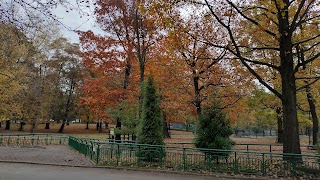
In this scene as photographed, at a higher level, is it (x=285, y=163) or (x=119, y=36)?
(x=119, y=36)

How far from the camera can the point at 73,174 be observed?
10.0 m

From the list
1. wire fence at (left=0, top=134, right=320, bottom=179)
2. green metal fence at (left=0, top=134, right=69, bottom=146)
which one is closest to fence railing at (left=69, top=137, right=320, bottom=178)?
wire fence at (left=0, top=134, right=320, bottom=179)

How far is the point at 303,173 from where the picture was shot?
9.73 meters

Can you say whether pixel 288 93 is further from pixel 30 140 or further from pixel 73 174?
pixel 30 140

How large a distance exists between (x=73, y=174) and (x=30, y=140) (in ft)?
48.6

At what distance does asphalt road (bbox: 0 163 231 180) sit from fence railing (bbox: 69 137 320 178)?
89 centimetres

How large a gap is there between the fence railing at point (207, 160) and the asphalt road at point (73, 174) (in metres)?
0.89

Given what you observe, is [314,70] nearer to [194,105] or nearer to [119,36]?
[194,105]

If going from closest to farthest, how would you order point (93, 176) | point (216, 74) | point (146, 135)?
point (93, 176) → point (146, 135) → point (216, 74)

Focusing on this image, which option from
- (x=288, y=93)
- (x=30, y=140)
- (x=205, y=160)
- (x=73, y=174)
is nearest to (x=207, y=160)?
(x=205, y=160)

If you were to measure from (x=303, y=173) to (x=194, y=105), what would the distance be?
10023 millimetres

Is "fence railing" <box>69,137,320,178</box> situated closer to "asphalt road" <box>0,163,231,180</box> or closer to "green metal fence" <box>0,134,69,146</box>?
"asphalt road" <box>0,163,231,180</box>

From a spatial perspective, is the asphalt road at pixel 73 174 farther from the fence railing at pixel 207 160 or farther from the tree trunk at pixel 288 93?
the tree trunk at pixel 288 93

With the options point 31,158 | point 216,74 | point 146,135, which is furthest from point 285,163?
point 31,158
